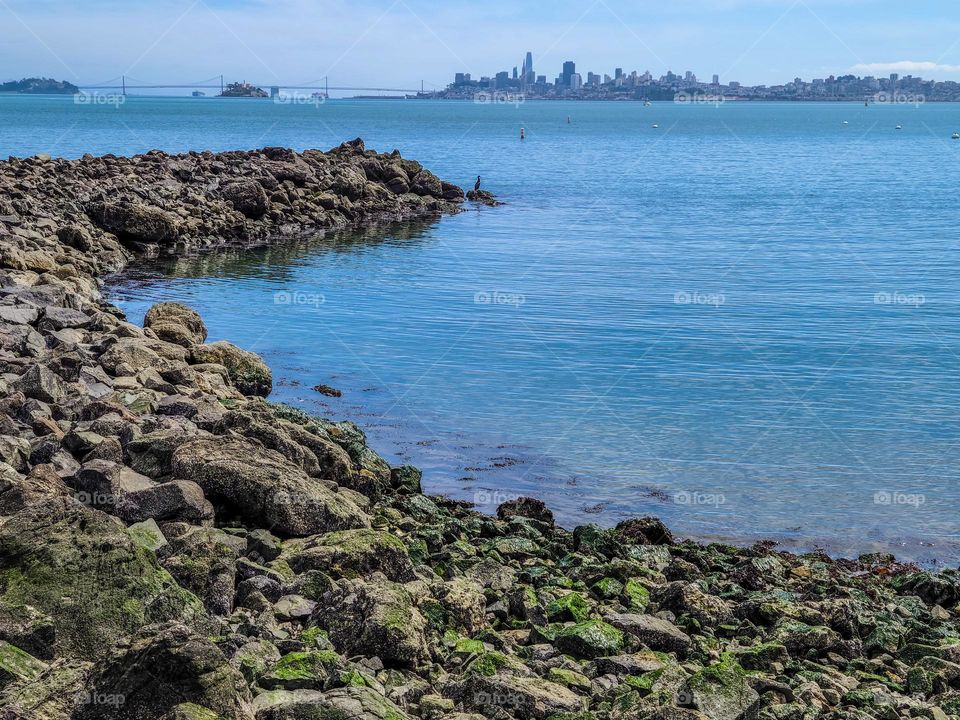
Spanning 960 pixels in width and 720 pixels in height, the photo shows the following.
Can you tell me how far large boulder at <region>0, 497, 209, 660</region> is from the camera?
849 centimetres

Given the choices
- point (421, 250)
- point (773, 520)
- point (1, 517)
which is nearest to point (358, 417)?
point (773, 520)

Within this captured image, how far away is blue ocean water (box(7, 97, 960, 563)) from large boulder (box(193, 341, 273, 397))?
1021mm

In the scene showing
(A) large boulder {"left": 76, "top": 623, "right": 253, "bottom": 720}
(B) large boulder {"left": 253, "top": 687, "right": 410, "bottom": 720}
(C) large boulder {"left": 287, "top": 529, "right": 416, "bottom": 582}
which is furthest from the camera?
(C) large boulder {"left": 287, "top": 529, "right": 416, "bottom": 582}

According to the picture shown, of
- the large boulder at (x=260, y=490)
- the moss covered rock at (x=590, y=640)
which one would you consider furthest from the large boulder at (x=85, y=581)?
the moss covered rock at (x=590, y=640)

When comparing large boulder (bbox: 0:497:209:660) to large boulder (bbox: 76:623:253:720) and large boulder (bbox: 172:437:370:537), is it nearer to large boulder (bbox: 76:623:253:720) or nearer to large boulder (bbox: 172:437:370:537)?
large boulder (bbox: 76:623:253:720)

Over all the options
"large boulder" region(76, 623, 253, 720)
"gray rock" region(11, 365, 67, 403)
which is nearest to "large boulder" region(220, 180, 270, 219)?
"gray rock" region(11, 365, 67, 403)

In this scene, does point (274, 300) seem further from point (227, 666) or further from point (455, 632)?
point (227, 666)

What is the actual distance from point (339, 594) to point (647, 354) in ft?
59.0

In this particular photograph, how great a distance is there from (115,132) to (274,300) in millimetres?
130023

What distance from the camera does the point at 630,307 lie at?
3297 centimetres

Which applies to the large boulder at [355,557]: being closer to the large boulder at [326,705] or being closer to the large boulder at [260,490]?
the large boulder at [260,490]

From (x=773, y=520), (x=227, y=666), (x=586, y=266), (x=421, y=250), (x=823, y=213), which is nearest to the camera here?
(x=227, y=666)

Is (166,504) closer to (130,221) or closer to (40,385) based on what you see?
(40,385)

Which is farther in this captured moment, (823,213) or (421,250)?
(823,213)
